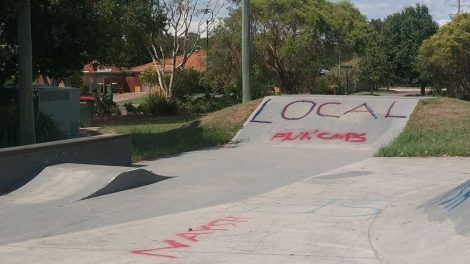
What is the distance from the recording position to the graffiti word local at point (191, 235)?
259 inches

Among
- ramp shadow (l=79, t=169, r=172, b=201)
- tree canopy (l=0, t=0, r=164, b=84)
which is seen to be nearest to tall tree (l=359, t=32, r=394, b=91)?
tree canopy (l=0, t=0, r=164, b=84)

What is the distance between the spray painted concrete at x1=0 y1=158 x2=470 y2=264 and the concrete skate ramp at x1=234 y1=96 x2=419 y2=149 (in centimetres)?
763

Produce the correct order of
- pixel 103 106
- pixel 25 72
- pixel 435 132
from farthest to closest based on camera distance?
pixel 103 106, pixel 435 132, pixel 25 72

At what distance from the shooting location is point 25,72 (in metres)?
13.8

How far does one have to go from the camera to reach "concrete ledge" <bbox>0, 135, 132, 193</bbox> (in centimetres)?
1091

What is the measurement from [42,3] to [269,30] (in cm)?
2174

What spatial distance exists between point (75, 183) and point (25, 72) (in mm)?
4335

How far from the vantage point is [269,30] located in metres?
36.2

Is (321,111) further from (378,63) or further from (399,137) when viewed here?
(378,63)

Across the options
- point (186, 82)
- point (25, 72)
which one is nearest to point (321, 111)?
point (25, 72)

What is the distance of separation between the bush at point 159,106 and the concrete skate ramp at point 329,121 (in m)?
11.5

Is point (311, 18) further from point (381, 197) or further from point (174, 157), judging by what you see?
point (381, 197)

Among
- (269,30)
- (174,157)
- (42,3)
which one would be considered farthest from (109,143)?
(269,30)

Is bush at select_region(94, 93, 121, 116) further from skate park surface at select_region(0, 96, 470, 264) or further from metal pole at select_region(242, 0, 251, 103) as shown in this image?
skate park surface at select_region(0, 96, 470, 264)
